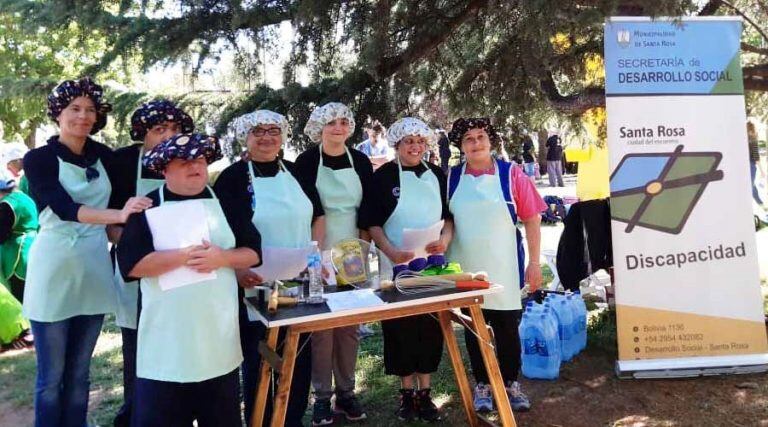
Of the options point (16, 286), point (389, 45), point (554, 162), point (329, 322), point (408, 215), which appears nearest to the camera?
point (329, 322)

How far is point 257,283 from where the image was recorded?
288 cm

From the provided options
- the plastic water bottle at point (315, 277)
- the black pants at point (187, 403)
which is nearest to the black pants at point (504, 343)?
→ the plastic water bottle at point (315, 277)

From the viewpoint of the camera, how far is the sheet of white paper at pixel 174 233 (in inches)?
88.6

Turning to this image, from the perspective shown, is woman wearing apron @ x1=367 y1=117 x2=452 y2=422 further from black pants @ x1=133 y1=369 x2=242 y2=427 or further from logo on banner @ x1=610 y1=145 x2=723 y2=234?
logo on banner @ x1=610 y1=145 x2=723 y2=234

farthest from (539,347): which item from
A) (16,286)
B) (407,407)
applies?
(16,286)

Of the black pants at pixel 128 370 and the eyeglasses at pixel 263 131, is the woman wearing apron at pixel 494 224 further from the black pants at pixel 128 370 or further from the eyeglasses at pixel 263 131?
the black pants at pixel 128 370

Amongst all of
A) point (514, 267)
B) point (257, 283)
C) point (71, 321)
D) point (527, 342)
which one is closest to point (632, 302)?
Answer: point (527, 342)

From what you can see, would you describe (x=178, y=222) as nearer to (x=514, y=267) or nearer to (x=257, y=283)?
(x=257, y=283)

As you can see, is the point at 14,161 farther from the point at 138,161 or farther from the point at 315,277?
the point at 315,277

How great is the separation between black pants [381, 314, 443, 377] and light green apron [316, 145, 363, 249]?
0.55 m

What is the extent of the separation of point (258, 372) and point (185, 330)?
2.55 feet

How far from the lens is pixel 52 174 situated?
2.70 metres

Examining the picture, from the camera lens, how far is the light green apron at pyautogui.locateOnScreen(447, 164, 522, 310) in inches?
132

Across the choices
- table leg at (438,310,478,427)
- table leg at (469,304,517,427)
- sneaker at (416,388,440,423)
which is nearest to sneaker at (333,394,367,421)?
sneaker at (416,388,440,423)
